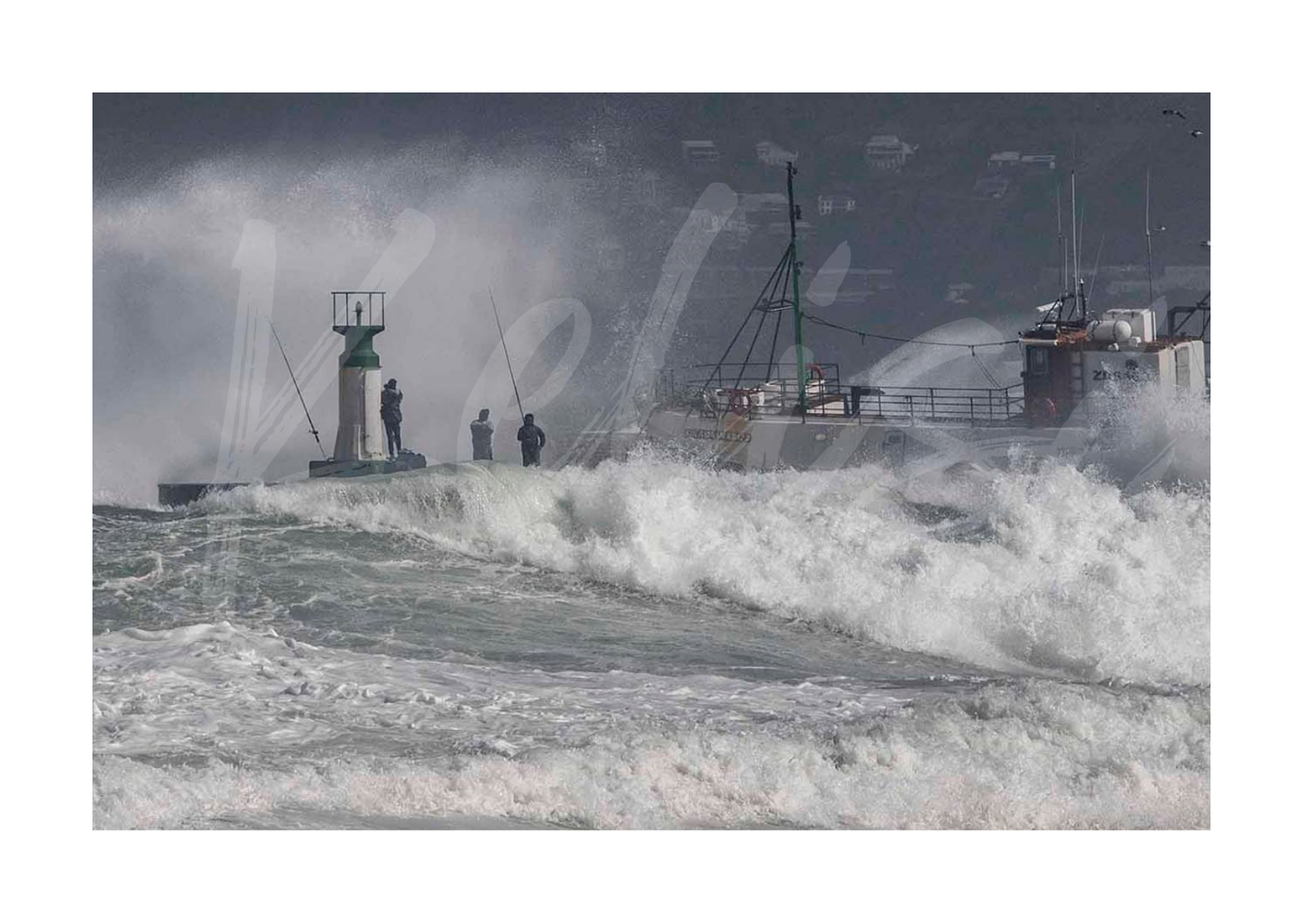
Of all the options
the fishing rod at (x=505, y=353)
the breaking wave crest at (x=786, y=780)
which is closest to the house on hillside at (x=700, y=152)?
the fishing rod at (x=505, y=353)

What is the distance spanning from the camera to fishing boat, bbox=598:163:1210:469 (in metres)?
5.83

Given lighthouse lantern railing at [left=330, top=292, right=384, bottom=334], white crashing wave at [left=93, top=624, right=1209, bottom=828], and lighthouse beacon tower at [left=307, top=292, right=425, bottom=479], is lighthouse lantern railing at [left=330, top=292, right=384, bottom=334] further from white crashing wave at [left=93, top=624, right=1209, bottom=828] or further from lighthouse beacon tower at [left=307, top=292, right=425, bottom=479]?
white crashing wave at [left=93, top=624, right=1209, bottom=828]

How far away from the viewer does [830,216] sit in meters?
5.86

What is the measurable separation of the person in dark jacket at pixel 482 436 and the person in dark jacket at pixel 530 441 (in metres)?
0.12

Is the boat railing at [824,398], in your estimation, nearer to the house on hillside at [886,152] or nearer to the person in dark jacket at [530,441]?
the person in dark jacket at [530,441]

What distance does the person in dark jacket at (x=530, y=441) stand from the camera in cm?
583

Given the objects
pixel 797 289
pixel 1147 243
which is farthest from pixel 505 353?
pixel 1147 243

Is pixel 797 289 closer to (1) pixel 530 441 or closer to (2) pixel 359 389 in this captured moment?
(1) pixel 530 441

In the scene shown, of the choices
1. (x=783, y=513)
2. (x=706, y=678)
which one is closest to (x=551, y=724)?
(x=706, y=678)

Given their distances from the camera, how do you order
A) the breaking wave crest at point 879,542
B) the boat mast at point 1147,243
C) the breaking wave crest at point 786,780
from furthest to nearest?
the boat mast at point 1147,243
the breaking wave crest at point 879,542
the breaking wave crest at point 786,780

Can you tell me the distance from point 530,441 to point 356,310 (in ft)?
2.82

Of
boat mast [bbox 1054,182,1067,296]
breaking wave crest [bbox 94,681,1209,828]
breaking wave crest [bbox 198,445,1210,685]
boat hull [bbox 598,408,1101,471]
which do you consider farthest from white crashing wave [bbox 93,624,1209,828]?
boat mast [bbox 1054,182,1067,296]

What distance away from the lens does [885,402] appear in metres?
5.87

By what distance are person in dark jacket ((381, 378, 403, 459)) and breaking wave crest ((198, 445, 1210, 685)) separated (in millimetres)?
155
